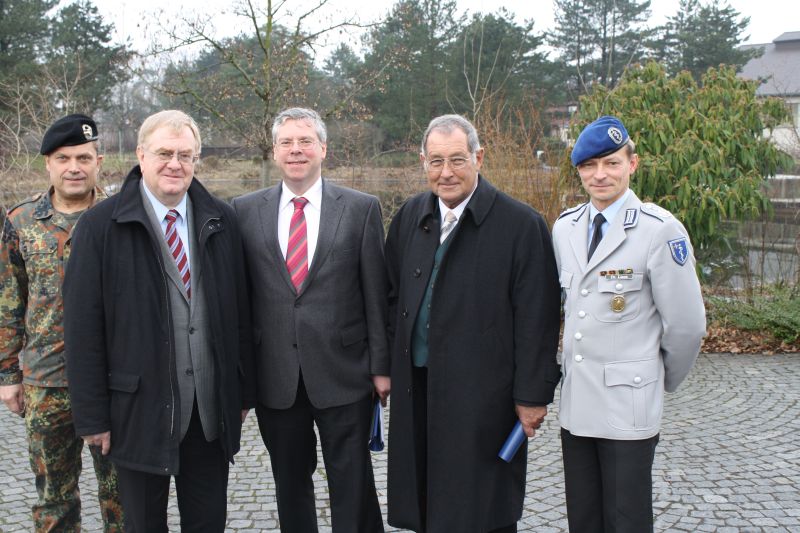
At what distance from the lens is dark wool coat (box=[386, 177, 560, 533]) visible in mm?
3193

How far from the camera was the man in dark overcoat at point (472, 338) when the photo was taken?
320 centimetres

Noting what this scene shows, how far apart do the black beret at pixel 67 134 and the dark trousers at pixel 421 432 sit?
185cm

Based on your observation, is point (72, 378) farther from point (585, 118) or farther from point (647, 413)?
point (585, 118)

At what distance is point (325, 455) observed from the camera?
3607mm

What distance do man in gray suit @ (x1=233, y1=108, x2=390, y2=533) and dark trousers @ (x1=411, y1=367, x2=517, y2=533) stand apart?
239mm

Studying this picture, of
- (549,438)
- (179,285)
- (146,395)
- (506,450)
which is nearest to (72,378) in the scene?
(146,395)

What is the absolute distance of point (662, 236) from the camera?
2855 mm

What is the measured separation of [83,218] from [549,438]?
3794 millimetres

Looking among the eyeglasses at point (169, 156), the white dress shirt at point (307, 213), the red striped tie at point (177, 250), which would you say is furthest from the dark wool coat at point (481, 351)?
the eyeglasses at point (169, 156)

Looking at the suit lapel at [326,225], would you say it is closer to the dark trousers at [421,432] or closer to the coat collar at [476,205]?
the coat collar at [476,205]

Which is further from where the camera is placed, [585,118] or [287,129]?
[585,118]

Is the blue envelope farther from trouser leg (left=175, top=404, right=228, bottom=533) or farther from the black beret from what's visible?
the black beret

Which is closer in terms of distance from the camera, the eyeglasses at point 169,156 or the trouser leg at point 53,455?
the eyeglasses at point 169,156

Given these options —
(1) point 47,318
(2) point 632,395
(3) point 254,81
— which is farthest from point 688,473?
(3) point 254,81
